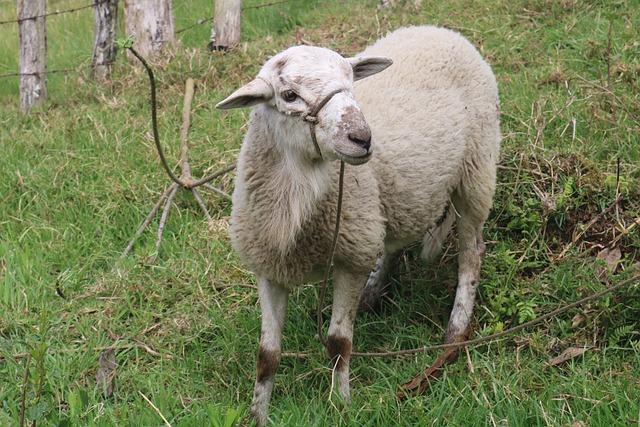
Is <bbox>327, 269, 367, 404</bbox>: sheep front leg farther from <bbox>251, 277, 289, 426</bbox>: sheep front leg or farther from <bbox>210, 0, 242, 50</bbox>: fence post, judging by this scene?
<bbox>210, 0, 242, 50</bbox>: fence post

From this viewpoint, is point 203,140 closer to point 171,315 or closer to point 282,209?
point 171,315

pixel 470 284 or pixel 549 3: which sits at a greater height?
pixel 549 3

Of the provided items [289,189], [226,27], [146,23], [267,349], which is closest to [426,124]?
[289,189]

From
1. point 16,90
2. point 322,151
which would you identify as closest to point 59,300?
point 322,151

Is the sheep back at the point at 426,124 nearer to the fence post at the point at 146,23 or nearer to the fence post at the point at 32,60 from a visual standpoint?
the fence post at the point at 146,23

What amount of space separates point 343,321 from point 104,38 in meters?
4.47

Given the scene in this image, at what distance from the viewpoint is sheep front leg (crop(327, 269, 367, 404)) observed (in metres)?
3.59

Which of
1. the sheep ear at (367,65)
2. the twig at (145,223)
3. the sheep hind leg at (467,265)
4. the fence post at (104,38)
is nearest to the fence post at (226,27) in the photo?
the fence post at (104,38)

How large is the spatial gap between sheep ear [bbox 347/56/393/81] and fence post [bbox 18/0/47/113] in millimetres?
4348

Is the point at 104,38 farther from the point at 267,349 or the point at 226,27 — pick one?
the point at 267,349

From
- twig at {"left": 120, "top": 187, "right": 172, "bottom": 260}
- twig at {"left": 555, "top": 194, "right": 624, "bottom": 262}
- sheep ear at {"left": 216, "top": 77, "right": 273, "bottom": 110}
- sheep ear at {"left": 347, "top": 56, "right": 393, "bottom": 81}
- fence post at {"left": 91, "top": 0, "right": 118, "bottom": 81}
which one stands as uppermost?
sheep ear at {"left": 347, "top": 56, "right": 393, "bottom": 81}

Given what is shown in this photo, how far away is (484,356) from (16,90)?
587cm

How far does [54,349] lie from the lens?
4094 mm

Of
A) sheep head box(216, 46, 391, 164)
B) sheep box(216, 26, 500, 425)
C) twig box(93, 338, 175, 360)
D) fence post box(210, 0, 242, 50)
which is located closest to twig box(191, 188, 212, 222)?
twig box(93, 338, 175, 360)
